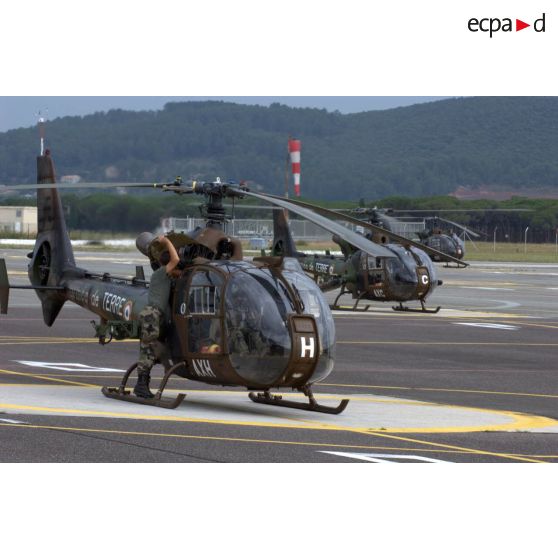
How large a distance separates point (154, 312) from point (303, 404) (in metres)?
2.77

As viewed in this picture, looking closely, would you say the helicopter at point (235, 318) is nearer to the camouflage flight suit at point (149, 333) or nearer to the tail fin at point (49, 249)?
the camouflage flight suit at point (149, 333)

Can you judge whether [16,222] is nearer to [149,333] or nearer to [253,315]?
[149,333]

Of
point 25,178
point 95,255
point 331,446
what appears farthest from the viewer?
point 95,255

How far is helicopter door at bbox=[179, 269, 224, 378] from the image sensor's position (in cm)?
1933

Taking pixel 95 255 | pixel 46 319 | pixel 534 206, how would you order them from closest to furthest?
pixel 46 319 → pixel 95 255 → pixel 534 206

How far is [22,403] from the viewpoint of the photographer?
779 inches

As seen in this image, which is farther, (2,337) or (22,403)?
(2,337)

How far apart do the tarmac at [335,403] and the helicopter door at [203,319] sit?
2.69ft

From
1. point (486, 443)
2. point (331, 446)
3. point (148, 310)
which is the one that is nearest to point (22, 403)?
point (148, 310)

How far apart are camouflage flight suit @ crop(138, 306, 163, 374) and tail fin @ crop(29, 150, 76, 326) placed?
19.8 feet

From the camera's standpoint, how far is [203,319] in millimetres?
19578

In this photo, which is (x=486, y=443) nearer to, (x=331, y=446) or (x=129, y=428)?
(x=331, y=446)

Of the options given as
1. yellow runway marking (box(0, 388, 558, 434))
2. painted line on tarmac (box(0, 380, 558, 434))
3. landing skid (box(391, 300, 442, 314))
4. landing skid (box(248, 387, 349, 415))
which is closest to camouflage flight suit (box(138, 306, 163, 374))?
painted line on tarmac (box(0, 380, 558, 434))

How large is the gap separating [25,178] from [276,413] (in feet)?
253
